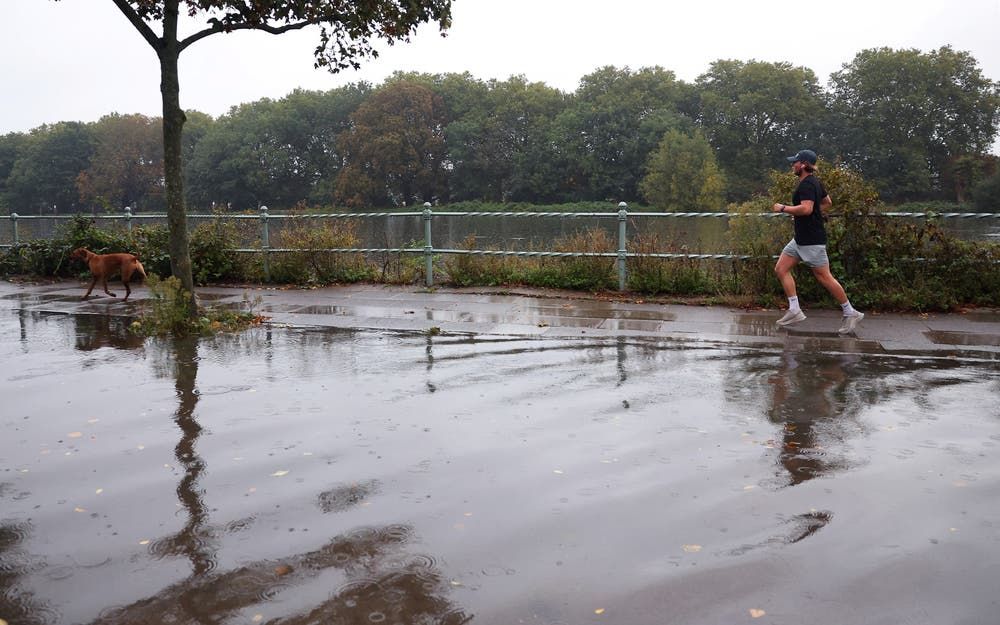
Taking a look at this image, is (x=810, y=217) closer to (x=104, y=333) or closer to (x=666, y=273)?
(x=666, y=273)

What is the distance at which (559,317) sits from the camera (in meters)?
11.8

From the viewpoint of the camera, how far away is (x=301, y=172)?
10688 cm

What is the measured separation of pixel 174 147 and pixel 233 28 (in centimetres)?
177

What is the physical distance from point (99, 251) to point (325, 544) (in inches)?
581

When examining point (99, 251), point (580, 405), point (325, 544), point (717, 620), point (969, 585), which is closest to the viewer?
point (717, 620)

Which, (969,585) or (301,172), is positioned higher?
(301,172)

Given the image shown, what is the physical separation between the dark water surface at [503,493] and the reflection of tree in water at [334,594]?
0.05ft

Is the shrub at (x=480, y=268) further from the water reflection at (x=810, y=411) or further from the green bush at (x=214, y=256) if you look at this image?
the water reflection at (x=810, y=411)

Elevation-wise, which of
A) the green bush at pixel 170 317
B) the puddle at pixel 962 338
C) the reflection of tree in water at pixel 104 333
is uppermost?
the green bush at pixel 170 317

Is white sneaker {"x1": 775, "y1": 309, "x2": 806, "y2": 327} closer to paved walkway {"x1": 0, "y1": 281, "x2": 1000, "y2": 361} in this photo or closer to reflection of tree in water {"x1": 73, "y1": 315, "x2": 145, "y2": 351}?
paved walkway {"x1": 0, "y1": 281, "x2": 1000, "y2": 361}

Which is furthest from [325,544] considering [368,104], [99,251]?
[368,104]

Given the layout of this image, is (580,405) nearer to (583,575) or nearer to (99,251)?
(583,575)

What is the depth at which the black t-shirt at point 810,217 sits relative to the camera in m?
10.3

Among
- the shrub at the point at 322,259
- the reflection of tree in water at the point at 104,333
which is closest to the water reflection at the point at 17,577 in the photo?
the reflection of tree in water at the point at 104,333
